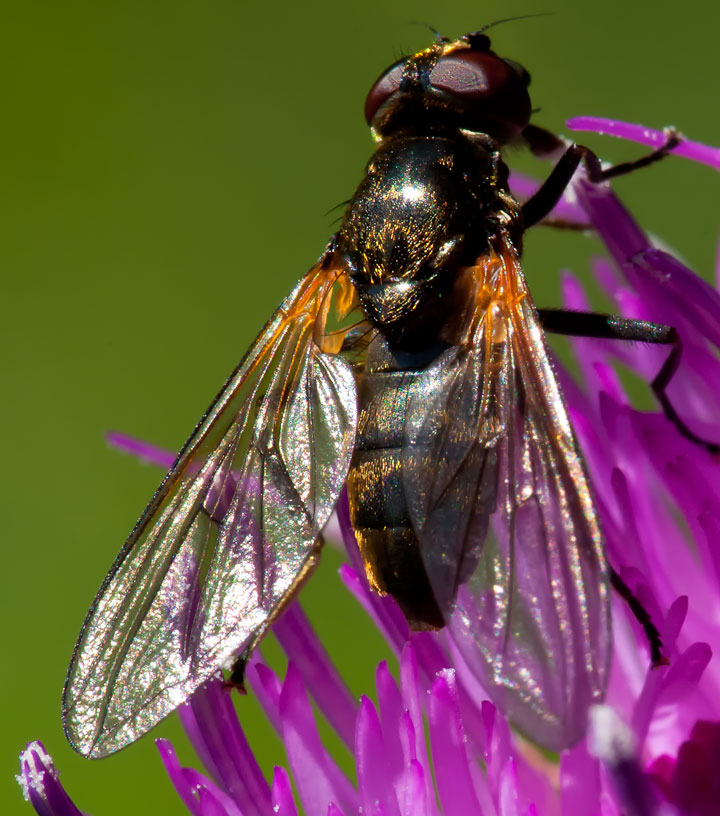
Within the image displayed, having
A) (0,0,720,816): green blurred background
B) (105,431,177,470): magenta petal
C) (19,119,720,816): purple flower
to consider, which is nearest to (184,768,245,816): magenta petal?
(19,119,720,816): purple flower

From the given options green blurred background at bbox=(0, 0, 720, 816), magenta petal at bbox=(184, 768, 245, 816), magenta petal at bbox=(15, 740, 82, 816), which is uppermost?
green blurred background at bbox=(0, 0, 720, 816)

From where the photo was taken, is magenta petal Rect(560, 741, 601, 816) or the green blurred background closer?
magenta petal Rect(560, 741, 601, 816)

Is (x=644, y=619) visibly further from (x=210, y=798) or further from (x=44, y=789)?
(x=44, y=789)

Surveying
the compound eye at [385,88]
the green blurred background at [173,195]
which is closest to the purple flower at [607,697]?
the compound eye at [385,88]

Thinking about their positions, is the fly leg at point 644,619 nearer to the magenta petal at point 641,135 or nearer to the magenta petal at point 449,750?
the magenta petal at point 449,750

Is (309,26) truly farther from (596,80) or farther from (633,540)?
(633,540)

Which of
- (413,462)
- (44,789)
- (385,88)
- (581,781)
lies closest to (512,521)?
(413,462)

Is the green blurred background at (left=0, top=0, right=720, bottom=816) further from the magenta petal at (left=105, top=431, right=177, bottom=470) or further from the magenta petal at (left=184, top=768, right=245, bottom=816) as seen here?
the magenta petal at (left=184, top=768, right=245, bottom=816)
